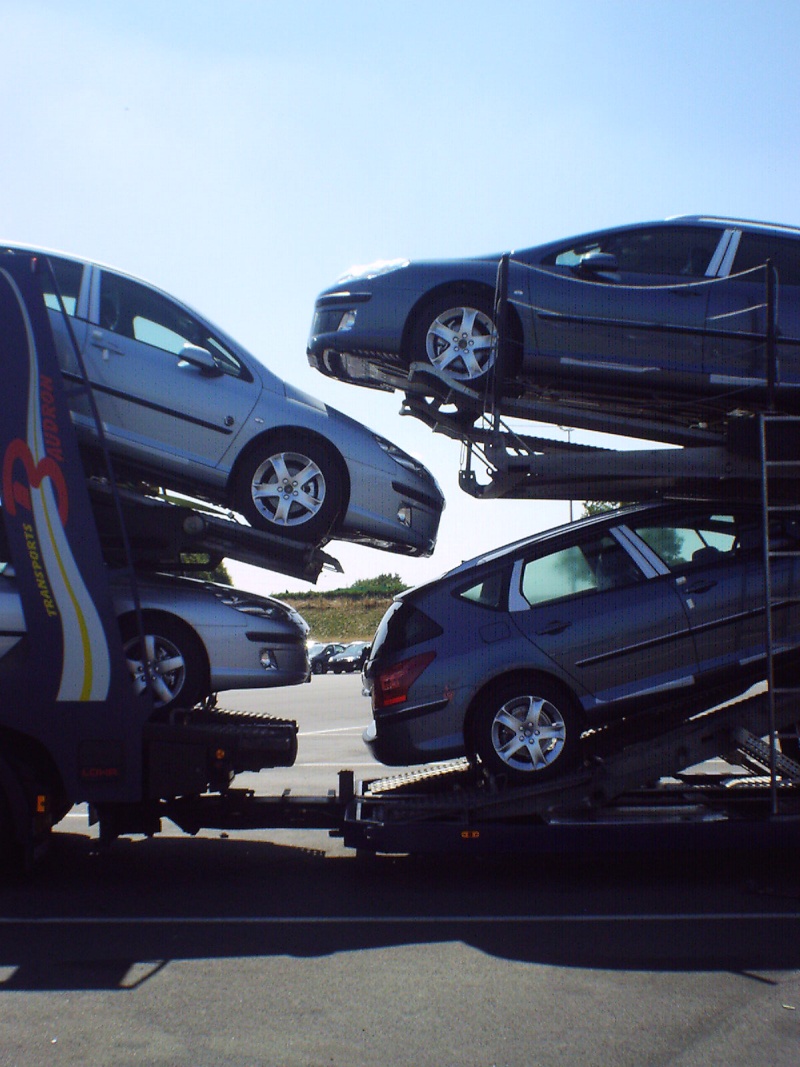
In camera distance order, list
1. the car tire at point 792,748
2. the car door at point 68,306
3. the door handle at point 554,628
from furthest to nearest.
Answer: the car tire at point 792,748, the door handle at point 554,628, the car door at point 68,306

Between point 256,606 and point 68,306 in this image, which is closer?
point 68,306

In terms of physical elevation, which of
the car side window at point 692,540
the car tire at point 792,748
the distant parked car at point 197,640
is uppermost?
the car side window at point 692,540

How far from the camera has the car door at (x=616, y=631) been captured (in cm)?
612

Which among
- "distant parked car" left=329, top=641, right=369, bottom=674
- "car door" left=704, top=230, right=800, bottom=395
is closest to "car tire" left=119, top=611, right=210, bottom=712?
"car door" left=704, top=230, right=800, bottom=395

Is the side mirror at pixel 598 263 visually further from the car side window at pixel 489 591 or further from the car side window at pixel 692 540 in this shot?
the car side window at pixel 489 591

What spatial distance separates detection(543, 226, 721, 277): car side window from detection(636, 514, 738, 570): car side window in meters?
1.75

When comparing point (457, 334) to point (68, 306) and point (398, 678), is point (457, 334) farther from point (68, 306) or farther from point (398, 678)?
point (68, 306)

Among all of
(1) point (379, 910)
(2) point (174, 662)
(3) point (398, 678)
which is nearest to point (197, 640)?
(2) point (174, 662)

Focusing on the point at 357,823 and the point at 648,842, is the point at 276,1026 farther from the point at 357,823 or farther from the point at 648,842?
the point at 648,842

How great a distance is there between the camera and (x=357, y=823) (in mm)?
5930

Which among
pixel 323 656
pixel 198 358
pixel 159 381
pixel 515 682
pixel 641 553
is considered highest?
pixel 198 358

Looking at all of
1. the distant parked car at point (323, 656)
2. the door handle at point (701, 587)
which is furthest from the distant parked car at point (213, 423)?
the distant parked car at point (323, 656)

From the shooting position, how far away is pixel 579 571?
20.8 feet

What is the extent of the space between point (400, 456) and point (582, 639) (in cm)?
177
